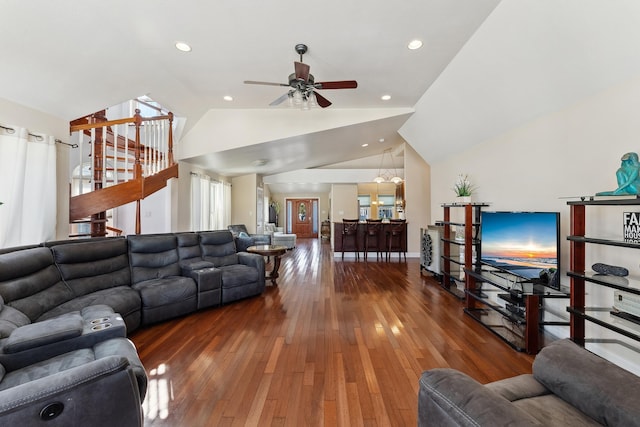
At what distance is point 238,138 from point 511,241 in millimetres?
4719

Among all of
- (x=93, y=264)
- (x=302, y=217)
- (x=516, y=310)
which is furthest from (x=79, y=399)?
(x=302, y=217)

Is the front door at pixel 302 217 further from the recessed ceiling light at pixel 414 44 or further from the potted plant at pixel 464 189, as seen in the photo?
the recessed ceiling light at pixel 414 44

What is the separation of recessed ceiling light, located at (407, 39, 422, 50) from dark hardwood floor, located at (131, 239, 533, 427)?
10.5 ft

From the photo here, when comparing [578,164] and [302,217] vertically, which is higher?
[578,164]

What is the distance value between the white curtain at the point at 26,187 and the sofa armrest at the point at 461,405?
405 centimetres

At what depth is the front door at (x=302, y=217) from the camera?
13883 mm

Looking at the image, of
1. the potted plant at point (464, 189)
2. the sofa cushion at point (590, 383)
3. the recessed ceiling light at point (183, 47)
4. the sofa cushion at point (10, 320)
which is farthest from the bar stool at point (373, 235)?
the sofa cushion at point (10, 320)

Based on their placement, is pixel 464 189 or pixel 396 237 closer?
pixel 464 189

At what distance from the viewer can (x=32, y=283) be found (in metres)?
2.36

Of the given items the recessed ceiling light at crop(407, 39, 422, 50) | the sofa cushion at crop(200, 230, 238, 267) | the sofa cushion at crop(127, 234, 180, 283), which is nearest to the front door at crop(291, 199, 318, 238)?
the sofa cushion at crop(200, 230, 238, 267)

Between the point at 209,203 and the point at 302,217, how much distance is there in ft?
23.6

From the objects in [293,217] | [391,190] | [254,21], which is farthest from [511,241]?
[293,217]

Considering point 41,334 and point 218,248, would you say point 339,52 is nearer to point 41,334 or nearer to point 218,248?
point 218,248

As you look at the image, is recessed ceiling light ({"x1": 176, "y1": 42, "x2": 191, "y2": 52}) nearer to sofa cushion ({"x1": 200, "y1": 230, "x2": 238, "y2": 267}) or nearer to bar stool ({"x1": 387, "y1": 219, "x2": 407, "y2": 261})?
sofa cushion ({"x1": 200, "y1": 230, "x2": 238, "y2": 267})
